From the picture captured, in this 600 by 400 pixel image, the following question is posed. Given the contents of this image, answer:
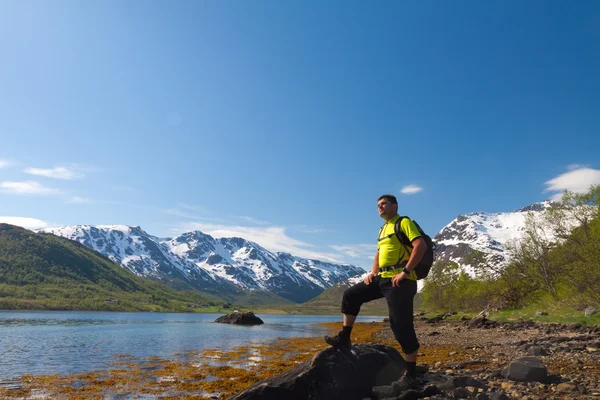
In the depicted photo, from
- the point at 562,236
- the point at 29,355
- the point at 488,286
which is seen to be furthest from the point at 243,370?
the point at 488,286

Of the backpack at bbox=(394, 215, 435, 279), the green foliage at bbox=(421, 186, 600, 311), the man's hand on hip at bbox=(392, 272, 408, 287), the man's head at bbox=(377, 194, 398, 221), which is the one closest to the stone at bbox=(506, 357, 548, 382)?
the backpack at bbox=(394, 215, 435, 279)

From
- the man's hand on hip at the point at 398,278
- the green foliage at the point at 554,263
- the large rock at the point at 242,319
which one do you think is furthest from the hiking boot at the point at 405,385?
the large rock at the point at 242,319

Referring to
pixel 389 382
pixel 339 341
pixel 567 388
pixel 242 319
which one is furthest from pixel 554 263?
pixel 242 319

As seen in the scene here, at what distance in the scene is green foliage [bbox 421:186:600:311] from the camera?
110 ft

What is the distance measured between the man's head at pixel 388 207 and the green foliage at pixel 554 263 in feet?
107

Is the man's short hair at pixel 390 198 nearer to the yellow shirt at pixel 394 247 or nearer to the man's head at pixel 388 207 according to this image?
the man's head at pixel 388 207

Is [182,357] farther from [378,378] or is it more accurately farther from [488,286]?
[488,286]

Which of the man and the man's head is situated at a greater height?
the man's head

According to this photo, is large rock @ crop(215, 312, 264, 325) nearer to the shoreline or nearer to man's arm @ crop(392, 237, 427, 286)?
the shoreline

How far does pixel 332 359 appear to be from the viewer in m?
9.98

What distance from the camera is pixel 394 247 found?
843 centimetres

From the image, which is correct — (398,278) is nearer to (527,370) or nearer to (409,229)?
(409,229)

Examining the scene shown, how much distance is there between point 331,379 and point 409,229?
4457mm

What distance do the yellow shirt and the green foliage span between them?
32.7m
